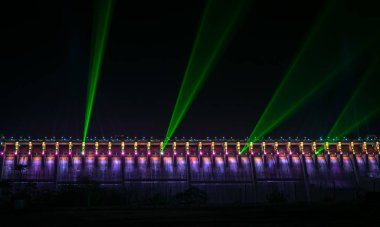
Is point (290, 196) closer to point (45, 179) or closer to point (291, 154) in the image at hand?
point (291, 154)

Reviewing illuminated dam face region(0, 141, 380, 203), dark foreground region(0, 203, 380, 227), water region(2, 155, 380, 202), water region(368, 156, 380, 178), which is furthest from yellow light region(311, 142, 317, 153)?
dark foreground region(0, 203, 380, 227)

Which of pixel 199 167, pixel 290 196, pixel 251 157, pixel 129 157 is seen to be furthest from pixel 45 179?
pixel 290 196

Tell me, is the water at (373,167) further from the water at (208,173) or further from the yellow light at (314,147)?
the yellow light at (314,147)

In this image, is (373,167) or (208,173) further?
(373,167)

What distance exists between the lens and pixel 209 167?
50938 mm

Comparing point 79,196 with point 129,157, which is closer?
point 79,196

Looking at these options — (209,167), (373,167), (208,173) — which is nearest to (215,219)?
(208,173)

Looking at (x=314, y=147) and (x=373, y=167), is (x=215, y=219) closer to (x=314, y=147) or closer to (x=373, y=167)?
(x=314, y=147)

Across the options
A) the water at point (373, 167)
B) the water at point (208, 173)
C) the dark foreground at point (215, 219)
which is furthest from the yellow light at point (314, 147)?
the dark foreground at point (215, 219)

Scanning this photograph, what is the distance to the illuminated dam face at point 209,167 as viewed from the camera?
4806 cm

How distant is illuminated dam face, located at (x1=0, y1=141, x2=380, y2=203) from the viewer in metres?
48.1

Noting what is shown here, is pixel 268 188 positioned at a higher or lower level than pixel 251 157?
lower

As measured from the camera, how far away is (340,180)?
52.2 meters

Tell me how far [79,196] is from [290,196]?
28.9 metres
